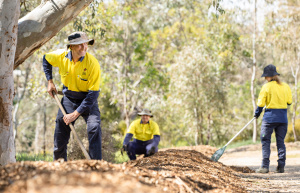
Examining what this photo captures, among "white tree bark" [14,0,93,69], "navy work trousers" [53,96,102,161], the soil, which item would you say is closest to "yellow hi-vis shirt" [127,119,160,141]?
the soil

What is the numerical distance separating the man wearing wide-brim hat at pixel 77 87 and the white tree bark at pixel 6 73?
2.87 ft

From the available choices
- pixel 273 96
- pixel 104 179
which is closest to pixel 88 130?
pixel 104 179

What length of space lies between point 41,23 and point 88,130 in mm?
1525

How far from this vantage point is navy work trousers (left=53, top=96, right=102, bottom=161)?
459 centimetres

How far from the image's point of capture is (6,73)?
12.7ft

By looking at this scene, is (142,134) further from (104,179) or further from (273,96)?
(104,179)

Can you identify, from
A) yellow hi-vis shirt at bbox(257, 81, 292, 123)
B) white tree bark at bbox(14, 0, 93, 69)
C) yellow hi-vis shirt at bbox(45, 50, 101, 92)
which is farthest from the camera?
yellow hi-vis shirt at bbox(257, 81, 292, 123)

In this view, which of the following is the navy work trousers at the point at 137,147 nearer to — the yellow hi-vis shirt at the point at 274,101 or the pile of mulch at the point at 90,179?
the yellow hi-vis shirt at the point at 274,101

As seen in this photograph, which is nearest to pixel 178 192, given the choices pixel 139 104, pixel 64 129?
pixel 64 129

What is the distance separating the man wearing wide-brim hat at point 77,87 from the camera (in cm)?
465

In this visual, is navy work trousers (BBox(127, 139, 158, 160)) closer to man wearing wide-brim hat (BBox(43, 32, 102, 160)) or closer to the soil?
the soil

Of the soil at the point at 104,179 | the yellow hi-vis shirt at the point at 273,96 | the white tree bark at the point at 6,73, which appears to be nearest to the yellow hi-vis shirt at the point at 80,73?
the white tree bark at the point at 6,73

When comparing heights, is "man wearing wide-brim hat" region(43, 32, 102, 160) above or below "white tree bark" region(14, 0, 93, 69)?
below

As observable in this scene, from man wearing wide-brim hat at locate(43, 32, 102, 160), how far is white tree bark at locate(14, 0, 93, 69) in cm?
32
